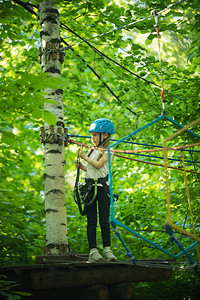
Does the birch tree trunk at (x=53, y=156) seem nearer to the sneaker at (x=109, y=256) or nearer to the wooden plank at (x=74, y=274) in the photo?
the sneaker at (x=109, y=256)

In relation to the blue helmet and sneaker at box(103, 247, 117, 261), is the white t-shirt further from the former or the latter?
sneaker at box(103, 247, 117, 261)

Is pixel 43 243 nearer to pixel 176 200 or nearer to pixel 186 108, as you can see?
pixel 176 200

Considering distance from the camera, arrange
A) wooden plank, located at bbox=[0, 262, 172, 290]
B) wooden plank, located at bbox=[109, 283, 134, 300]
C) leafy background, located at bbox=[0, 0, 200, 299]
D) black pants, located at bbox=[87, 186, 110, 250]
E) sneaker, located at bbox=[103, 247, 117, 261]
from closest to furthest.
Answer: wooden plank, located at bbox=[0, 262, 172, 290], wooden plank, located at bbox=[109, 283, 134, 300], sneaker, located at bbox=[103, 247, 117, 261], black pants, located at bbox=[87, 186, 110, 250], leafy background, located at bbox=[0, 0, 200, 299]

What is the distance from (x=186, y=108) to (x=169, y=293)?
265cm

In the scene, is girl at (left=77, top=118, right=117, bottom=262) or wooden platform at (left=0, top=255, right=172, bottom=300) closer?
wooden platform at (left=0, top=255, right=172, bottom=300)

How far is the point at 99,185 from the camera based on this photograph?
12.1ft

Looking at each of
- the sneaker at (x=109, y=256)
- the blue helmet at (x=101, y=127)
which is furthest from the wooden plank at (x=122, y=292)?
the blue helmet at (x=101, y=127)

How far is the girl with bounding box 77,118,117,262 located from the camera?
3.57 metres

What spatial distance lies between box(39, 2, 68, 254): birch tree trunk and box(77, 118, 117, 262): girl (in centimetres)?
30

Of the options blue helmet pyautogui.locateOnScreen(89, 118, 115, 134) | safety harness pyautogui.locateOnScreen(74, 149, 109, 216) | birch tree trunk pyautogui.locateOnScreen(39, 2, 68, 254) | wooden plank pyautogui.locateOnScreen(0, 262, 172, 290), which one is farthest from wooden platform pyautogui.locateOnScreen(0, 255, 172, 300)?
blue helmet pyautogui.locateOnScreen(89, 118, 115, 134)

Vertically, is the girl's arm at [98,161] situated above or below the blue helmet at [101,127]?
below

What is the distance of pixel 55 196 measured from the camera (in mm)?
3818

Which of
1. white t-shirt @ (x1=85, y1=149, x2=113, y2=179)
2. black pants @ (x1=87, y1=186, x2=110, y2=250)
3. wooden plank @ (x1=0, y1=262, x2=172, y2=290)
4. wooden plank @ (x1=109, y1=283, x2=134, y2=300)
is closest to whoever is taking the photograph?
wooden plank @ (x1=0, y1=262, x2=172, y2=290)

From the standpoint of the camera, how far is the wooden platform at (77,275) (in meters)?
2.72
